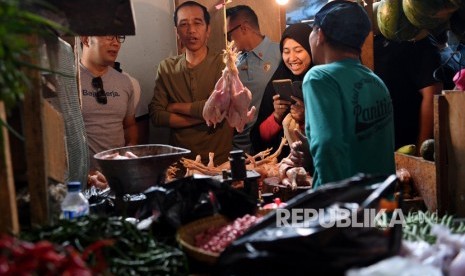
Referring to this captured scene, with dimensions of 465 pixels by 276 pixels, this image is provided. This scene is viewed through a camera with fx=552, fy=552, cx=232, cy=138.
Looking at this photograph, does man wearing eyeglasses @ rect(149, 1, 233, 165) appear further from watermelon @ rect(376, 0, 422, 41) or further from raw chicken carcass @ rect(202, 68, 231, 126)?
watermelon @ rect(376, 0, 422, 41)

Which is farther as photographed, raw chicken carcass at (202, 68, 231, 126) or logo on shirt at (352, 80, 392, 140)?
raw chicken carcass at (202, 68, 231, 126)

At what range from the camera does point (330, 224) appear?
205cm

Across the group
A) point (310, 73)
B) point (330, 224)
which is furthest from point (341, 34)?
point (330, 224)

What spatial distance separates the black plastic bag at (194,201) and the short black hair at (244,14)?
16.0 feet

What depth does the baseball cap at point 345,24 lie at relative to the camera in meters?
3.84

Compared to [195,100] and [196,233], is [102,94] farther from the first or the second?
[196,233]

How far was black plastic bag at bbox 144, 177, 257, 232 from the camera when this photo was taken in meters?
2.91

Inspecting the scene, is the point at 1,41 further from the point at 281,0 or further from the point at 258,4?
the point at 258,4

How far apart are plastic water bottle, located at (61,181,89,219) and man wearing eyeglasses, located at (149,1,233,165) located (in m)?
4.17

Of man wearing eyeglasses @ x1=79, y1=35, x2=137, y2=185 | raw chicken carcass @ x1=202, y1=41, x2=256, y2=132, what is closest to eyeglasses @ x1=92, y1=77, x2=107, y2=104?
man wearing eyeglasses @ x1=79, y1=35, x2=137, y2=185

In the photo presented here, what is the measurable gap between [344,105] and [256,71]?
3786 mm

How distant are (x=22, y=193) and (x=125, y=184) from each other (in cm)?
100

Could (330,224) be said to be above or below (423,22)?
below

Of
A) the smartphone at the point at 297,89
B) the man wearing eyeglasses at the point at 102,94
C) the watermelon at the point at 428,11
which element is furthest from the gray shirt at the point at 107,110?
the watermelon at the point at 428,11
